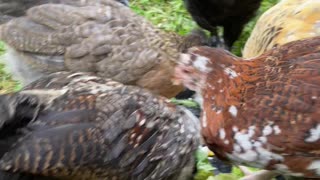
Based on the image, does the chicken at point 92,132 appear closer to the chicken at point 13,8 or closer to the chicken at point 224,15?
the chicken at point 13,8

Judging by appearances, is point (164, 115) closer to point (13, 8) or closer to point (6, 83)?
point (13, 8)

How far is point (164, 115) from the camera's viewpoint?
279cm

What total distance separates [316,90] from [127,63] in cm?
127

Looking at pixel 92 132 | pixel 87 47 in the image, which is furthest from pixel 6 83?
pixel 92 132

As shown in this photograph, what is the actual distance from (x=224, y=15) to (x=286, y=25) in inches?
39.9

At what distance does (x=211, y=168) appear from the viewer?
127 inches

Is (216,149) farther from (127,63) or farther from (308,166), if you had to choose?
(127,63)

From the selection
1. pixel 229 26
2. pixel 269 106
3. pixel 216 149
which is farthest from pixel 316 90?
pixel 229 26

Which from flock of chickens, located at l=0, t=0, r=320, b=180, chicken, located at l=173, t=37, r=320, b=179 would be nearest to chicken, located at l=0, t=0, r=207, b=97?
flock of chickens, located at l=0, t=0, r=320, b=180

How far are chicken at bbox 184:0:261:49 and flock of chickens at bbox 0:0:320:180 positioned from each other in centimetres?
85

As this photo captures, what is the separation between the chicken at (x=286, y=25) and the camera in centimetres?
315

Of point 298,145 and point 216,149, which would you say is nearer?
point 298,145

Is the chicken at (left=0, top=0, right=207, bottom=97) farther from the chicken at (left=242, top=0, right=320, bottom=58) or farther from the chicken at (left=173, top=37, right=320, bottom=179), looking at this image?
the chicken at (left=173, top=37, right=320, bottom=179)

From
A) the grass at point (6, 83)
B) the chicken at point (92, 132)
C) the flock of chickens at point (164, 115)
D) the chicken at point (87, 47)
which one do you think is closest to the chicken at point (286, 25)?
the flock of chickens at point (164, 115)
